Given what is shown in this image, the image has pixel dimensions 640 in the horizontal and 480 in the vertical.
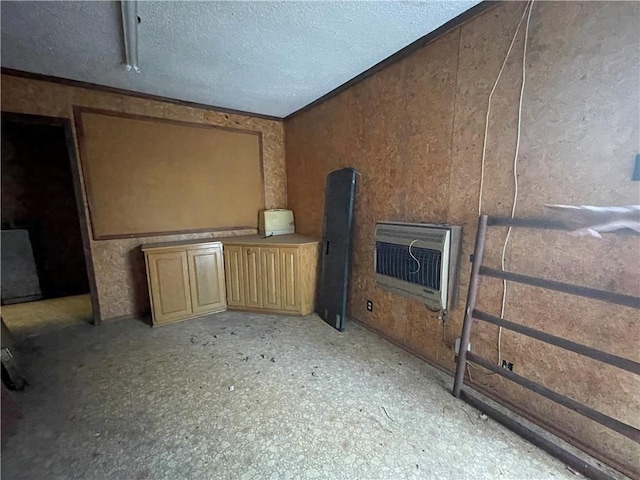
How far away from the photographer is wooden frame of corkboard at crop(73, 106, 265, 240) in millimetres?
2977

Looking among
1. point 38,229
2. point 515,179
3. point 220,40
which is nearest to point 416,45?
point 515,179

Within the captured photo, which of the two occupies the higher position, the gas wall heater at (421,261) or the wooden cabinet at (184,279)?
the gas wall heater at (421,261)

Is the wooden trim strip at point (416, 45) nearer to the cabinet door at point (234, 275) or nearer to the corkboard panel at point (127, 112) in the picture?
the corkboard panel at point (127, 112)

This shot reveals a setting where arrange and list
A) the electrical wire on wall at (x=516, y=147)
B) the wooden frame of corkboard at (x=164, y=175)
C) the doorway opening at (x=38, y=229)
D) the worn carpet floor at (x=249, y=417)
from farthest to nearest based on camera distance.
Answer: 1. the doorway opening at (x=38, y=229)
2. the wooden frame of corkboard at (x=164, y=175)
3. the electrical wire on wall at (x=516, y=147)
4. the worn carpet floor at (x=249, y=417)

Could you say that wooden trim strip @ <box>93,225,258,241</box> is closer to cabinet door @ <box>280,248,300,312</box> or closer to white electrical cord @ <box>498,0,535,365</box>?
cabinet door @ <box>280,248,300,312</box>

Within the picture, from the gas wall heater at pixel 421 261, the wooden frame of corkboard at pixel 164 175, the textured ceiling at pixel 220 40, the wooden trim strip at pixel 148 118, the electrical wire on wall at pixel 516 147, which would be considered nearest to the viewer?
the electrical wire on wall at pixel 516 147

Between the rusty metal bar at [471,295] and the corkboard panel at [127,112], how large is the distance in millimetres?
2899

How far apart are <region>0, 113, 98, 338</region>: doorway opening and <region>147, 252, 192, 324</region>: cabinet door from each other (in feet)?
4.11

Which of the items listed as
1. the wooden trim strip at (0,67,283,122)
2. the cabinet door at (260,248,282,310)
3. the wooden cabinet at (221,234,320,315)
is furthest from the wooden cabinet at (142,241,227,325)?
the wooden trim strip at (0,67,283,122)

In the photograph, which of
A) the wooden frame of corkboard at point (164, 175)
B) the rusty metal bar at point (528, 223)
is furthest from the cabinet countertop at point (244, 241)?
the rusty metal bar at point (528, 223)

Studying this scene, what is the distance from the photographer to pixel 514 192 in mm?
1672

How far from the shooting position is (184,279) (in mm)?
3139

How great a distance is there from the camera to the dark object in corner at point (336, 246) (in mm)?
2865

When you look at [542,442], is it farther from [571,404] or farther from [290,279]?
[290,279]
